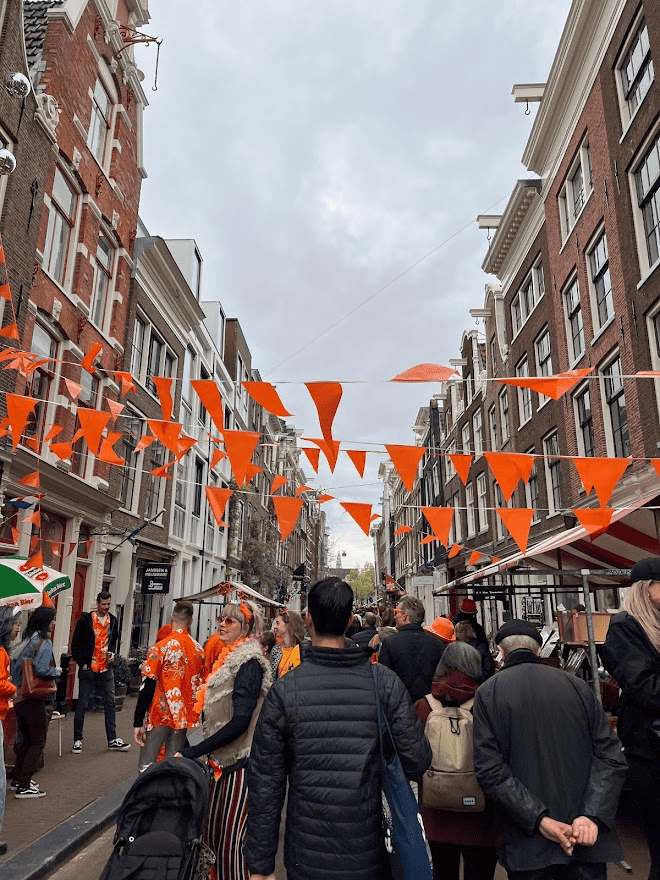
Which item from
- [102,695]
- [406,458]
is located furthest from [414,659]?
[102,695]

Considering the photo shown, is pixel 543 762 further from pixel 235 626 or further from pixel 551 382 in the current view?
pixel 551 382

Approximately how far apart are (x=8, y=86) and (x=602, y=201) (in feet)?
42.3

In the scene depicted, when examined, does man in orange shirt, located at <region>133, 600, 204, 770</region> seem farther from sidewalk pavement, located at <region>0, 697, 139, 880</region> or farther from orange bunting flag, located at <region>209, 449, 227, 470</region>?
orange bunting flag, located at <region>209, 449, 227, 470</region>

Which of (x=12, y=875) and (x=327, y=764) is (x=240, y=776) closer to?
(x=327, y=764)

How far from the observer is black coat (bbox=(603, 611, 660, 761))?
310cm

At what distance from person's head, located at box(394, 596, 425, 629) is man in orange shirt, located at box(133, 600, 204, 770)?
2.00 metres

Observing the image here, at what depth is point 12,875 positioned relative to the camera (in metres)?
4.22

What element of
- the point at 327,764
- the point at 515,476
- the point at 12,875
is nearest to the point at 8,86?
the point at 515,476

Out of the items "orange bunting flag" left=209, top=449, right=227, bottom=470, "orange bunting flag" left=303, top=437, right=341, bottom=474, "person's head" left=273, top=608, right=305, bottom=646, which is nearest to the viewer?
"orange bunting flag" left=303, top=437, right=341, bottom=474

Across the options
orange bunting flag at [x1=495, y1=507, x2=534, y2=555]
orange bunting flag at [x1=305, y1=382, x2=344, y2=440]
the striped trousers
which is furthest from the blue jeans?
orange bunting flag at [x1=495, y1=507, x2=534, y2=555]

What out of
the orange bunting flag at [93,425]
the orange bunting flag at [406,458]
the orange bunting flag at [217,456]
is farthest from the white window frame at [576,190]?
the orange bunting flag at [93,425]

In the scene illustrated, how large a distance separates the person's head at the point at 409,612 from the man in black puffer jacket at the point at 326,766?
307 centimetres

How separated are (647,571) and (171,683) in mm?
4220

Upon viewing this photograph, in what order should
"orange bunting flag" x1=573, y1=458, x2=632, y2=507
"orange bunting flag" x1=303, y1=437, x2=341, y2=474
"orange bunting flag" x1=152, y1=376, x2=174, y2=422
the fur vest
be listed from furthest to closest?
"orange bunting flag" x1=152, y1=376, x2=174, y2=422, "orange bunting flag" x1=303, y1=437, x2=341, y2=474, "orange bunting flag" x1=573, y1=458, x2=632, y2=507, the fur vest
